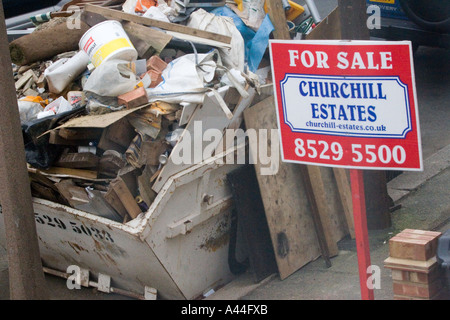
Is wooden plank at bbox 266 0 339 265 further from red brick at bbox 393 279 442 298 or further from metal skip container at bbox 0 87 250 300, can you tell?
red brick at bbox 393 279 442 298

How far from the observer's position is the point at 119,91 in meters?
4.45

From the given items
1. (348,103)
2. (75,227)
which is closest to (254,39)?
(75,227)

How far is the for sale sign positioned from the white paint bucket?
57.1 inches

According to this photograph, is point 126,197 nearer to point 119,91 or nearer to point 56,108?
point 119,91

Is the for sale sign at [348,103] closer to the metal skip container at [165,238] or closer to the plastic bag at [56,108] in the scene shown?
the metal skip container at [165,238]

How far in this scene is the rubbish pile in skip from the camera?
4.33m

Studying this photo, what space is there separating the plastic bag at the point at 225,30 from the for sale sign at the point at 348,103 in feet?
4.83

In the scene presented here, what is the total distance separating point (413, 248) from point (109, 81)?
7.11ft

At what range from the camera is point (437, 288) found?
364cm

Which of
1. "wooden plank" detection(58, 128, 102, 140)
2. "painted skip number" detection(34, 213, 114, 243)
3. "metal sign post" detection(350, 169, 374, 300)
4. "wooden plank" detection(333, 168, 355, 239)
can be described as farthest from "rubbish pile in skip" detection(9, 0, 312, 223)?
"metal sign post" detection(350, 169, 374, 300)
